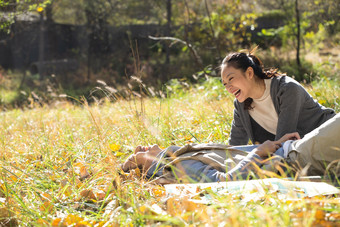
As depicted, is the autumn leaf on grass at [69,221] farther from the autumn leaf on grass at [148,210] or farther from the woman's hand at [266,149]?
the woman's hand at [266,149]

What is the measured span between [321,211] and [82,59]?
51.6ft

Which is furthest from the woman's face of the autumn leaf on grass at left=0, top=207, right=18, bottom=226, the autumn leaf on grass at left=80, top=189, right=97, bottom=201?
the autumn leaf on grass at left=0, top=207, right=18, bottom=226

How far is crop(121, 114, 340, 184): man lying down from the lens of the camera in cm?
218

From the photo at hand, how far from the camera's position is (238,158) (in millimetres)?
2605

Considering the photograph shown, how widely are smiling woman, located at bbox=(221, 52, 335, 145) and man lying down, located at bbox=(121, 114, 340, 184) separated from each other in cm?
31

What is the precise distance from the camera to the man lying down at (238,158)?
218 centimetres

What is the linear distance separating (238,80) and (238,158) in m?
0.70

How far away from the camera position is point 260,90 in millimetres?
3146

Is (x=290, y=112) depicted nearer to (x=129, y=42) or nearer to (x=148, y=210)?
(x=148, y=210)

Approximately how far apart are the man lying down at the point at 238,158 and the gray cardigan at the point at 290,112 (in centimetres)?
25

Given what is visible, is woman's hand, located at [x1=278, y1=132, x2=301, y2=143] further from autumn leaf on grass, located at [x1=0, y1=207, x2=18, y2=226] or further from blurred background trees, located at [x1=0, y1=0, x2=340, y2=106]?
blurred background trees, located at [x1=0, y1=0, x2=340, y2=106]

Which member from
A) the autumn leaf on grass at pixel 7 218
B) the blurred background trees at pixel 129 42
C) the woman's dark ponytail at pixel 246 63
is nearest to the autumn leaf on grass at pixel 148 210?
the autumn leaf on grass at pixel 7 218

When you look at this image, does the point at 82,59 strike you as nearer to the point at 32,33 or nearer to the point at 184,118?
the point at 32,33

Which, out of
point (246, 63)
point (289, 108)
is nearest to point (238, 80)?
point (246, 63)
